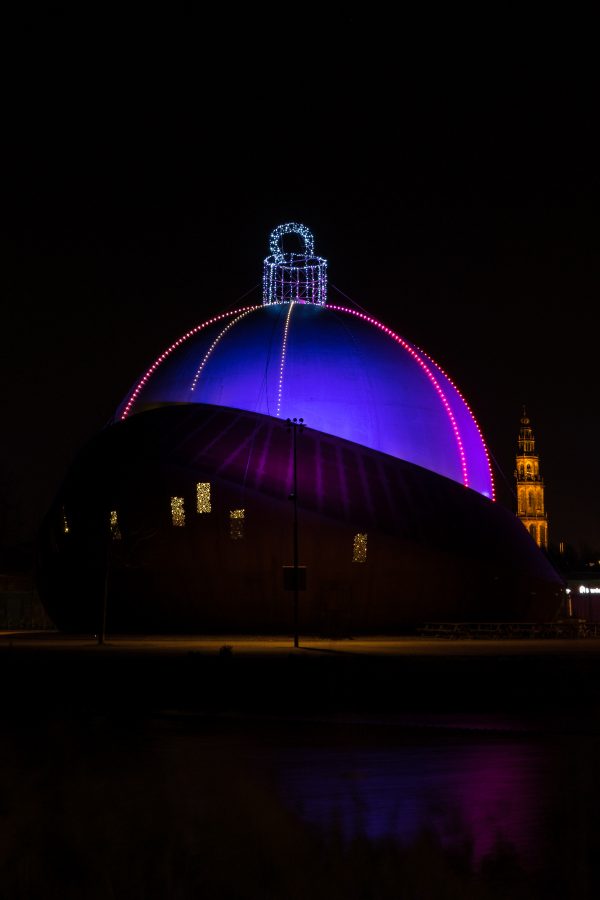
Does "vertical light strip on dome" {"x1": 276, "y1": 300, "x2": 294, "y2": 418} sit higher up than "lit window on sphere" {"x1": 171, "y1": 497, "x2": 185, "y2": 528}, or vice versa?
"vertical light strip on dome" {"x1": 276, "y1": 300, "x2": 294, "y2": 418}

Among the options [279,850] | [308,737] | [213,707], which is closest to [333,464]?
[213,707]

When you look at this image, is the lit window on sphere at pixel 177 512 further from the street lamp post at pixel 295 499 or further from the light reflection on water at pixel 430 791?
the light reflection on water at pixel 430 791

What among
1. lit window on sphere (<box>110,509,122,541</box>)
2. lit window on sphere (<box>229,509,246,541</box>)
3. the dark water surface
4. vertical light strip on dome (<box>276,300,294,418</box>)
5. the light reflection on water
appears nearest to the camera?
the dark water surface

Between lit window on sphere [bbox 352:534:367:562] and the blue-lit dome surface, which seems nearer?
lit window on sphere [bbox 352:534:367:562]

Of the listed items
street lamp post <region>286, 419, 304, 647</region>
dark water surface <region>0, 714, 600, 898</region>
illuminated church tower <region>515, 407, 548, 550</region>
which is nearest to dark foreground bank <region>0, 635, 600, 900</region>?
dark water surface <region>0, 714, 600, 898</region>

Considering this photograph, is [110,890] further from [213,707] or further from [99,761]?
[213,707]

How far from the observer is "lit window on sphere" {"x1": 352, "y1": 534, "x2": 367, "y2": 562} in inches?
2436

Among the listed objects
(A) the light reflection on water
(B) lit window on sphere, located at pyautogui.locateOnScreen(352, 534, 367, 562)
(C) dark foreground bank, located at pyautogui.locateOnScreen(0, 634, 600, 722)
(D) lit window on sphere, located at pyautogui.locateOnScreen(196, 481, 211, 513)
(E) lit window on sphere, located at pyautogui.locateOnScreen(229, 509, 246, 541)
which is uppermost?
(D) lit window on sphere, located at pyautogui.locateOnScreen(196, 481, 211, 513)

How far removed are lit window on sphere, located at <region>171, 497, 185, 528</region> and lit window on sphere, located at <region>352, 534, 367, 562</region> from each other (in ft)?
25.9

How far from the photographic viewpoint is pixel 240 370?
71375mm

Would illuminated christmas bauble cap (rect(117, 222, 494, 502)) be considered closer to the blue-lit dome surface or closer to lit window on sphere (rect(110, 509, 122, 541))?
the blue-lit dome surface

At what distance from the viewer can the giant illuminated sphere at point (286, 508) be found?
61375mm

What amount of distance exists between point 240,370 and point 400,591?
1612 centimetres

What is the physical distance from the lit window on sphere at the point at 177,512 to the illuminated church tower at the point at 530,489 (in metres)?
121
